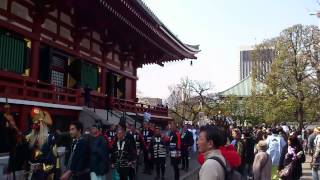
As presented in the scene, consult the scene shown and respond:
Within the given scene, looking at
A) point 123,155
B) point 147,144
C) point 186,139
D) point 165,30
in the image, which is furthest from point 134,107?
point 123,155

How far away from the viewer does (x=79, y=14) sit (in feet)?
59.6

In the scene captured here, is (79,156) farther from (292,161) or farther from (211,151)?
(292,161)

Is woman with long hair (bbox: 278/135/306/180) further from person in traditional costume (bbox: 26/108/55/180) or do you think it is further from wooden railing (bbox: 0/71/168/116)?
wooden railing (bbox: 0/71/168/116)

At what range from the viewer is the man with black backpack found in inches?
153

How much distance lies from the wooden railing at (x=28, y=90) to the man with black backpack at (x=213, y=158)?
9.68 m

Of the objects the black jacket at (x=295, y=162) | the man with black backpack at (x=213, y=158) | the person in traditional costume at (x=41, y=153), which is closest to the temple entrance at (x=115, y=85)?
the black jacket at (x=295, y=162)

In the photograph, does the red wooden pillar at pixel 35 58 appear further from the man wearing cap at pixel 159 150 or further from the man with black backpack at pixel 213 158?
the man with black backpack at pixel 213 158

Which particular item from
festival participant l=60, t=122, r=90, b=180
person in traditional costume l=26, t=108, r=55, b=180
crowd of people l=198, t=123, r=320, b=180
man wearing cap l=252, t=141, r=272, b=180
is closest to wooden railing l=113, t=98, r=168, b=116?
crowd of people l=198, t=123, r=320, b=180

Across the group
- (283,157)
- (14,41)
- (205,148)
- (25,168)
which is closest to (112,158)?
(25,168)

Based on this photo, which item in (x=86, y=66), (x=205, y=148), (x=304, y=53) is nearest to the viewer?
(x=205, y=148)

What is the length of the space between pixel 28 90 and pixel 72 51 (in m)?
4.22

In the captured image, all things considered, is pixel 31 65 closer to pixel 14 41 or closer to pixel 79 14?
pixel 14 41

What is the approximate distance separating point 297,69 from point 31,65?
28.7 meters

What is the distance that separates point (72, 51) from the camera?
1822 centimetres
